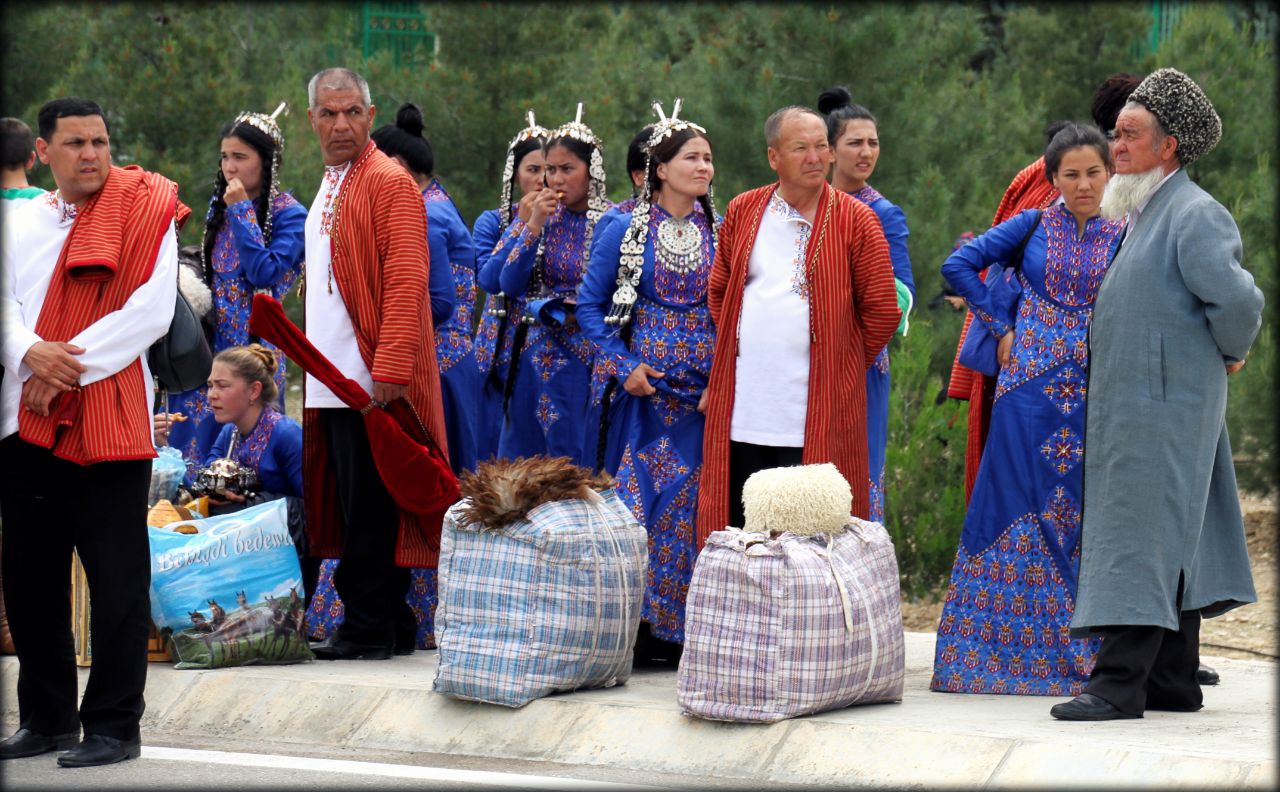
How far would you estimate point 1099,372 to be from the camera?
18.7 feet

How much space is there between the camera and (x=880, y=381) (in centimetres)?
695

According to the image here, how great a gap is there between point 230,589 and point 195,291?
4.08 ft

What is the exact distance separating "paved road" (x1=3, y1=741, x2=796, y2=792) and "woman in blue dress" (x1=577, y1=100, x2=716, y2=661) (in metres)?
1.26

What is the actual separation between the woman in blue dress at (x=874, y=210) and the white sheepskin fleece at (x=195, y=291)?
8.07ft

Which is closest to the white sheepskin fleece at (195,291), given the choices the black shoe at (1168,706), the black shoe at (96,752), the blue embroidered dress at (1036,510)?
the black shoe at (96,752)

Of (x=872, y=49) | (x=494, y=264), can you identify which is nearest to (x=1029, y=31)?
(x=872, y=49)

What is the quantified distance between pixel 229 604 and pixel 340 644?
0.48 metres

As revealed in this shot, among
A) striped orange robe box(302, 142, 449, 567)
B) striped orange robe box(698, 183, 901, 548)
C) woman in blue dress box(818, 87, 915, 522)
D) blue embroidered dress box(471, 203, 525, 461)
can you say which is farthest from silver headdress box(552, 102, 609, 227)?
striped orange robe box(698, 183, 901, 548)

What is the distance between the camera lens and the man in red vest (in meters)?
5.49

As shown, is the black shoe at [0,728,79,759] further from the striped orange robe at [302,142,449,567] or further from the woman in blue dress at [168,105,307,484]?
the woman in blue dress at [168,105,307,484]

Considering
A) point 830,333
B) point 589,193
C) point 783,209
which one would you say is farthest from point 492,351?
point 830,333

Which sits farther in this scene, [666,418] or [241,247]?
[241,247]

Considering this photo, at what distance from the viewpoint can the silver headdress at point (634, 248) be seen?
6.81 metres

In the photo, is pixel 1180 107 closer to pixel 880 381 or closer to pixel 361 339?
pixel 880 381
